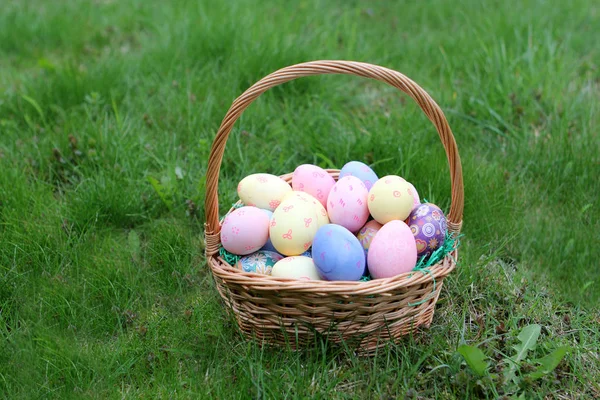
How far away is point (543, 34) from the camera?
147 inches

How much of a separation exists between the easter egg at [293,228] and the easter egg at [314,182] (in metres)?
0.18

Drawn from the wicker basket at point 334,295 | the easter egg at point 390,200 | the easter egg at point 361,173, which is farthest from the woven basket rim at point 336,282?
the easter egg at point 361,173

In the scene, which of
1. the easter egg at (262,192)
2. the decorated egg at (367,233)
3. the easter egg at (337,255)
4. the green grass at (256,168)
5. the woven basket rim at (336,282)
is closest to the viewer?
the woven basket rim at (336,282)

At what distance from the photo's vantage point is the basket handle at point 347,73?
1.89 meters

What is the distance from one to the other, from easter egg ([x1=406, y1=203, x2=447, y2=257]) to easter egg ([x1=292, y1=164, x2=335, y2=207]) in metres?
0.35

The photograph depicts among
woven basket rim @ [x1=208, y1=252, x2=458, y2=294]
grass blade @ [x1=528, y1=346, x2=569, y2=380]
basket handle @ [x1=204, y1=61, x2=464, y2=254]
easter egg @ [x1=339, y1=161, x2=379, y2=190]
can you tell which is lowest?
grass blade @ [x1=528, y1=346, x2=569, y2=380]

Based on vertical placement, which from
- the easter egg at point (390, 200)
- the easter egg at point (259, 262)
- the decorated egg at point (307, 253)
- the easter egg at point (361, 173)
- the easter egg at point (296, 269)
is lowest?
the easter egg at point (259, 262)

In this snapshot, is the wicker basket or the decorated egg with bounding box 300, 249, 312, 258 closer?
the wicker basket

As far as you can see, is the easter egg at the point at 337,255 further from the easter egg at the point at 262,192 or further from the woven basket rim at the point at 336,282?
the easter egg at the point at 262,192

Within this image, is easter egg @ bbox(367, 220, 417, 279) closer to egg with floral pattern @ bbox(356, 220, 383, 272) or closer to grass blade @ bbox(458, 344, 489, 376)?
egg with floral pattern @ bbox(356, 220, 383, 272)

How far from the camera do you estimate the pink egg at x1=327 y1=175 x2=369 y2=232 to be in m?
2.08

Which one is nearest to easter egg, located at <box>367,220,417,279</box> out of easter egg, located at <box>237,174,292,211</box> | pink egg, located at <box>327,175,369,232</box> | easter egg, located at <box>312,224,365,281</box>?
easter egg, located at <box>312,224,365,281</box>

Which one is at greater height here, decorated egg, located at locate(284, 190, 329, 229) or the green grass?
decorated egg, located at locate(284, 190, 329, 229)

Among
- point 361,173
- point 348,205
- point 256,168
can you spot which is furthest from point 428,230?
point 256,168
